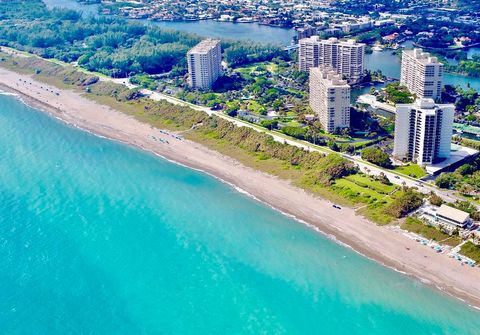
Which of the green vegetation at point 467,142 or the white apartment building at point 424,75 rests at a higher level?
the white apartment building at point 424,75


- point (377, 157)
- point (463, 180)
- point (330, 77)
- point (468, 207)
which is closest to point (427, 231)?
point (468, 207)

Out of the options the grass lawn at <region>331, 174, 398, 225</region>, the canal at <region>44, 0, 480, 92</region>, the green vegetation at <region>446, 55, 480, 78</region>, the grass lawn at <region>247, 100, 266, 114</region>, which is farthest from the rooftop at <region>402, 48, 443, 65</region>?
the grass lawn at <region>331, 174, 398, 225</region>

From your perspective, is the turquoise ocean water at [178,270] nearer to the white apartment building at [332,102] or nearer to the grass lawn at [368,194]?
the grass lawn at [368,194]

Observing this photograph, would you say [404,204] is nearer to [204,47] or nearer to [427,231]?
[427,231]

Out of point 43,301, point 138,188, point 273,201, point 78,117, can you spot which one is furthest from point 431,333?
point 78,117

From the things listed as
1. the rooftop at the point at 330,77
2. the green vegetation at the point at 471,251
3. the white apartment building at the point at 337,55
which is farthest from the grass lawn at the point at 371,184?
the white apartment building at the point at 337,55

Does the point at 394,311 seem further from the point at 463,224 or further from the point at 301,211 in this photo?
the point at 301,211
